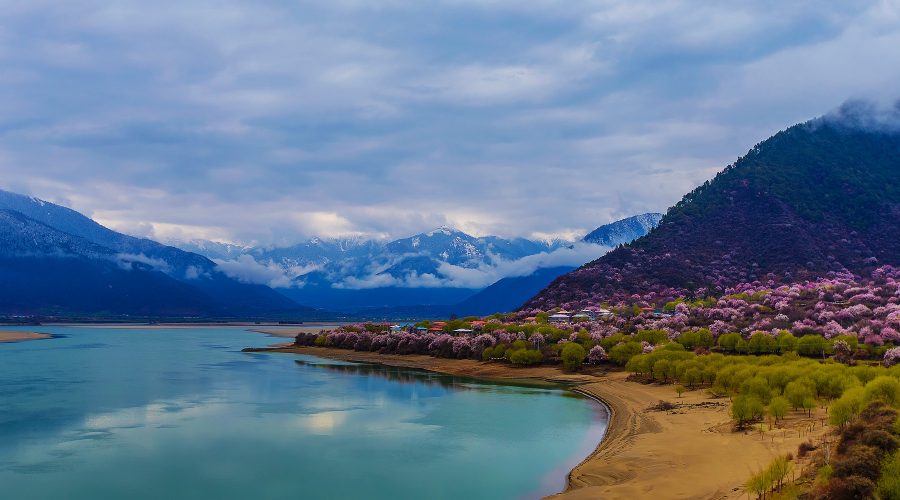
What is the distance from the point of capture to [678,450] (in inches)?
1656

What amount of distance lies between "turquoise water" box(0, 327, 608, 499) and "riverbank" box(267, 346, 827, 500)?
7.68ft

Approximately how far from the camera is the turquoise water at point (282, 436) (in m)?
38.7

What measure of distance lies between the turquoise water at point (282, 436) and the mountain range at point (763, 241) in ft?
273

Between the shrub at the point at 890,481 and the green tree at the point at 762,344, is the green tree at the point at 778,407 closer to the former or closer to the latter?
the shrub at the point at 890,481

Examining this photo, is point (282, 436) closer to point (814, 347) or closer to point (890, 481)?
point (890, 481)

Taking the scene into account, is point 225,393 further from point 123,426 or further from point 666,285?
point 666,285

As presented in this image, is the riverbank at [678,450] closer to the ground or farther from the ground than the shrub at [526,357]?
closer to the ground

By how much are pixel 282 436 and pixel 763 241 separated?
149189mm

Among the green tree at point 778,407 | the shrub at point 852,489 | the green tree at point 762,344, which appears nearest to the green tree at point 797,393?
the green tree at point 778,407

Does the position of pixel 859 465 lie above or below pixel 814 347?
below

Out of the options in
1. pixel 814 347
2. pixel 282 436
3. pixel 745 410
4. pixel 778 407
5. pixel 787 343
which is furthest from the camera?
pixel 787 343

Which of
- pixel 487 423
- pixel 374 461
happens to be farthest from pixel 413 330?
pixel 374 461

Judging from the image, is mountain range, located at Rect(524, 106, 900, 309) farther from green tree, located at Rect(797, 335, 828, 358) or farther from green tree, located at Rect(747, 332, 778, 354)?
green tree, located at Rect(797, 335, 828, 358)

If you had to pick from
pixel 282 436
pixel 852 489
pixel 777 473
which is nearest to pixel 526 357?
pixel 282 436
